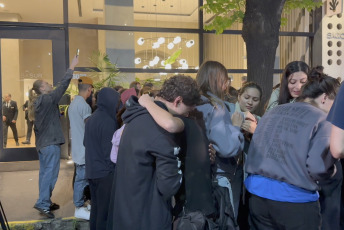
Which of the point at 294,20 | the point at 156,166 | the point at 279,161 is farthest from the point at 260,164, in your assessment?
the point at 294,20

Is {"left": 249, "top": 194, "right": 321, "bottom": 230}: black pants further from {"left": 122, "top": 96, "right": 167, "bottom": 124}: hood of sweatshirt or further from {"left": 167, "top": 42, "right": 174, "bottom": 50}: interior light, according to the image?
{"left": 167, "top": 42, "right": 174, "bottom": 50}: interior light

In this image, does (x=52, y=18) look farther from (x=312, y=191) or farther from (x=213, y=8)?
(x=312, y=191)

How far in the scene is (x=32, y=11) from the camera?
9.23m

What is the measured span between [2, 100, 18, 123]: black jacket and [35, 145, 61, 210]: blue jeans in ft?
12.3

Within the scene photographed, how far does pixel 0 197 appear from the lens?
654 cm

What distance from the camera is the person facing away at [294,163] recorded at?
264 cm

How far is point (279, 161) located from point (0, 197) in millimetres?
5426

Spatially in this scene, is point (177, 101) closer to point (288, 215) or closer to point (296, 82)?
point (288, 215)

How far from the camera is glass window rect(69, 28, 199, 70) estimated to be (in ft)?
31.4

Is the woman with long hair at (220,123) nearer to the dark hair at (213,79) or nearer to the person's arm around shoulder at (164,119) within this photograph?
the dark hair at (213,79)

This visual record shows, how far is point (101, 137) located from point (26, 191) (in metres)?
3.26

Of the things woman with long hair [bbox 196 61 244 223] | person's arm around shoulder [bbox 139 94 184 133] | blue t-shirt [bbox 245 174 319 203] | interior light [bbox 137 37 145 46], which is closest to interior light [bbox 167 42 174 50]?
interior light [bbox 137 37 145 46]

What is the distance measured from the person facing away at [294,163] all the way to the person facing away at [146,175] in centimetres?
66

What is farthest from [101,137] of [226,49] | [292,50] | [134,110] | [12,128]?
[292,50]
